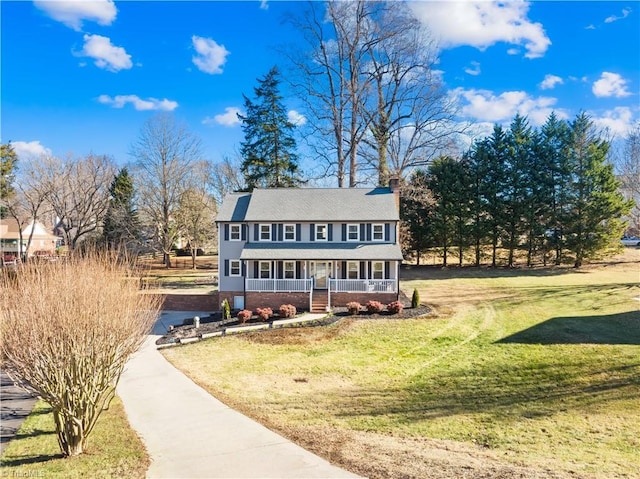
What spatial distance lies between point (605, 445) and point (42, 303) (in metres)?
12.9

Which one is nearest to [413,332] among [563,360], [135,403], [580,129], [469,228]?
[563,360]

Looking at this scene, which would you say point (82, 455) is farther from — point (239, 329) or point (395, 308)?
point (395, 308)

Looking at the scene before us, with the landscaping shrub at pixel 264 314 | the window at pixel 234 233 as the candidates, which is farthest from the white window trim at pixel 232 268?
the landscaping shrub at pixel 264 314

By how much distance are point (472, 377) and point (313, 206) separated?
15233mm

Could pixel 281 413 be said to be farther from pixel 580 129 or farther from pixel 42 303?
pixel 580 129

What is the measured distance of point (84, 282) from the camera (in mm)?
9109

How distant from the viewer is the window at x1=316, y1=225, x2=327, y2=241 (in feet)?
82.8

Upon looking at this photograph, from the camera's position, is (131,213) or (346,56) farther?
(131,213)

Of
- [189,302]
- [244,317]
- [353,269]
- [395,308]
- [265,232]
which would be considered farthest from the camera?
[189,302]

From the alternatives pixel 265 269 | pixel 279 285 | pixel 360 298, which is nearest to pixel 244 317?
pixel 279 285

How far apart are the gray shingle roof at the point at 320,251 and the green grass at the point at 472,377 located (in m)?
4.34

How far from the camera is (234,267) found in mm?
25391

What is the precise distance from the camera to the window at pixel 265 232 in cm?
2547

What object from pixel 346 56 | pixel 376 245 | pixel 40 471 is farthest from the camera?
pixel 346 56
